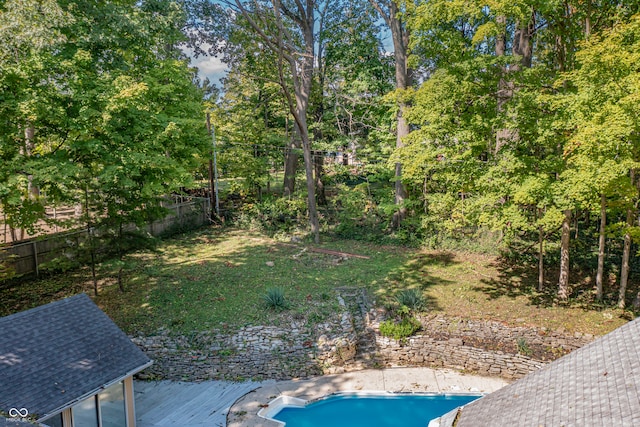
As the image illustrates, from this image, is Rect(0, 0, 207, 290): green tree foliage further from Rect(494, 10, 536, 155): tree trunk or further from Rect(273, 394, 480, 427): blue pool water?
Rect(494, 10, 536, 155): tree trunk

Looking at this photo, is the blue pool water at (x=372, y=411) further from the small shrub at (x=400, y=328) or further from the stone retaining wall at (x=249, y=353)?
the small shrub at (x=400, y=328)

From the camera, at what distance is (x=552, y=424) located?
5406 mm

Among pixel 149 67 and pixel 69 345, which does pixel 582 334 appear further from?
pixel 149 67

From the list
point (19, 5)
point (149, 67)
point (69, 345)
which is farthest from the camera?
point (149, 67)

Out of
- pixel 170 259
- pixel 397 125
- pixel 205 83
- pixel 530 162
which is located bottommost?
pixel 170 259

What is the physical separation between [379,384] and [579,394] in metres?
5.48

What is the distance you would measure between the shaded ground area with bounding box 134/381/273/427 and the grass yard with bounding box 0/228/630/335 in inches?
72.5

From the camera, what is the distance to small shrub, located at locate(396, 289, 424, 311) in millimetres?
12895

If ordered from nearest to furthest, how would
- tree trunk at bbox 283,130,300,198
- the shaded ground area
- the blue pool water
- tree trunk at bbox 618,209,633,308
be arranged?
1. the shaded ground area
2. the blue pool water
3. tree trunk at bbox 618,209,633,308
4. tree trunk at bbox 283,130,300,198

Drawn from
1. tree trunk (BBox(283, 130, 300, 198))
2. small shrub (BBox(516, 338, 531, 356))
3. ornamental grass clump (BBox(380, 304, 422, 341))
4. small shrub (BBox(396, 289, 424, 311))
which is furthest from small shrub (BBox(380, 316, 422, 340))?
tree trunk (BBox(283, 130, 300, 198))

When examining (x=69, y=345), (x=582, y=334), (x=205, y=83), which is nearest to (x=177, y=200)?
(x=205, y=83)

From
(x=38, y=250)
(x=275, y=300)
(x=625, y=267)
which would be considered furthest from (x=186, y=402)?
(x=625, y=267)

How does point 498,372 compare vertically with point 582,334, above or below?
below

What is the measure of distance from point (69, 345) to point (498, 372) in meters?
10.2
